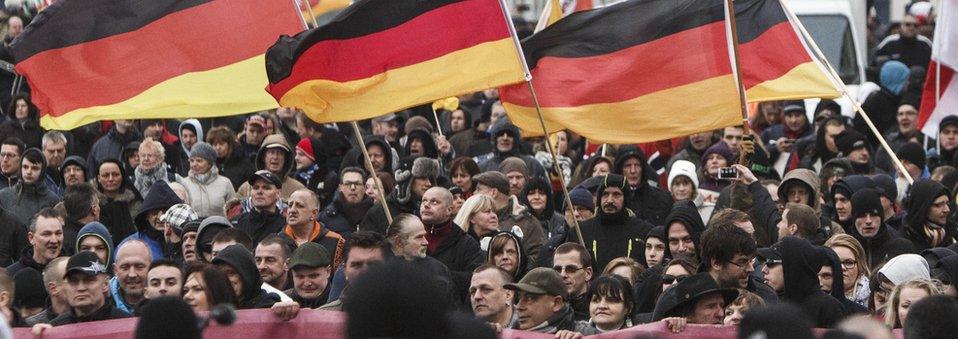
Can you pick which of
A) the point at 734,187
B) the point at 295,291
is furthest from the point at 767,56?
the point at 295,291

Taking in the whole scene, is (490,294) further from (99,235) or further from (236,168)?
(236,168)

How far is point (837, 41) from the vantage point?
952 inches

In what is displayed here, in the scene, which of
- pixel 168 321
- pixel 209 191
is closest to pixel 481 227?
pixel 209 191

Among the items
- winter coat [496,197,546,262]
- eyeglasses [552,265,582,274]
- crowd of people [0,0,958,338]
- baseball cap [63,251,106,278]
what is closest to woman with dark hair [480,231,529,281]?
crowd of people [0,0,958,338]

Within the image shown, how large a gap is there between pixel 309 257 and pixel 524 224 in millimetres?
3169

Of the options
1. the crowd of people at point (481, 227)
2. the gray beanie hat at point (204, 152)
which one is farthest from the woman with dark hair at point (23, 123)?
the gray beanie hat at point (204, 152)

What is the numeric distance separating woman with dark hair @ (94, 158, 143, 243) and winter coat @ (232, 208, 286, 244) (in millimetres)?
1319

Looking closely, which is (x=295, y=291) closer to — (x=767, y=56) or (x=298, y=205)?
(x=298, y=205)

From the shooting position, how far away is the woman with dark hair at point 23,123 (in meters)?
18.7

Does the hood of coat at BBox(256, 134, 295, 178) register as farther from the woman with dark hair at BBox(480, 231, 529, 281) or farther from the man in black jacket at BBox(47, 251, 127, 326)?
the man in black jacket at BBox(47, 251, 127, 326)

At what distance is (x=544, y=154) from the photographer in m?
18.2

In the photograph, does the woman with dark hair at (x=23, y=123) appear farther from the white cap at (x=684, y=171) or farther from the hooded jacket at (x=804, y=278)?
the hooded jacket at (x=804, y=278)

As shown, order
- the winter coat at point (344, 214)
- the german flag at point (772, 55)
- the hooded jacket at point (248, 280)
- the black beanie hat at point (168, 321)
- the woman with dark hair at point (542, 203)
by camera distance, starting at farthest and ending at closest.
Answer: the winter coat at point (344, 214), the woman with dark hair at point (542, 203), the german flag at point (772, 55), the hooded jacket at point (248, 280), the black beanie hat at point (168, 321)

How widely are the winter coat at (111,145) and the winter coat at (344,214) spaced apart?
3.24 meters
